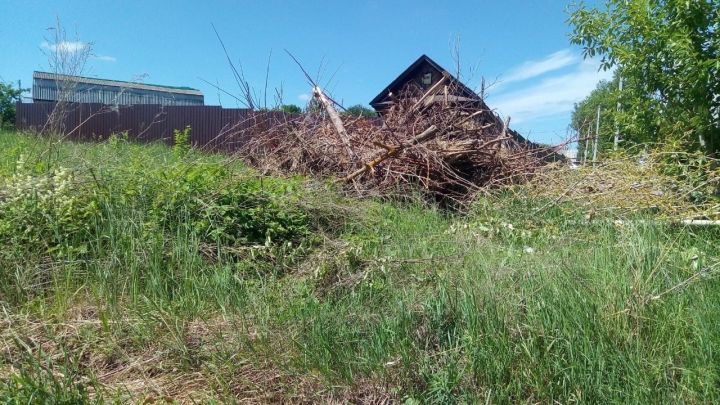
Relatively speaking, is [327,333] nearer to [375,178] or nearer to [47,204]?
[47,204]

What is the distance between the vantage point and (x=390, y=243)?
4.46 metres

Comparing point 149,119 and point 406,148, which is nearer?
point 406,148

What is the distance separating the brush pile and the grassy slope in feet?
8.19

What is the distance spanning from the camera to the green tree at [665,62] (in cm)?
514

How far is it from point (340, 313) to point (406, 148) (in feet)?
13.0

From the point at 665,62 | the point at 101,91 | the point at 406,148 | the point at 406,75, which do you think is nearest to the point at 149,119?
the point at 101,91

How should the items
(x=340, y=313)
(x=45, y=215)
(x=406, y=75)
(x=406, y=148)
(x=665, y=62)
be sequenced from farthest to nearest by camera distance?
(x=406, y=75) → (x=406, y=148) → (x=665, y=62) → (x=45, y=215) → (x=340, y=313)

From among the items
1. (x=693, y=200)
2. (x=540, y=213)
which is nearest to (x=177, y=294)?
(x=540, y=213)

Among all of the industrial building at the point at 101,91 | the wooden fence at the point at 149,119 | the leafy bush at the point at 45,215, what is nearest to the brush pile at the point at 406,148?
the industrial building at the point at 101,91

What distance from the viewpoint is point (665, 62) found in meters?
5.66

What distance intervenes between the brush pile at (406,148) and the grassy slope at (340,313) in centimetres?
250

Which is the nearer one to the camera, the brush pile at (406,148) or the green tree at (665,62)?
the green tree at (665,62)

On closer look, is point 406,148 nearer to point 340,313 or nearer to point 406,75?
point 340,313

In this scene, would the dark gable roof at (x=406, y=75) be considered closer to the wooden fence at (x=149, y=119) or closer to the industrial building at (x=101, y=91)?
the wooden fence at (x=149, y=119)
